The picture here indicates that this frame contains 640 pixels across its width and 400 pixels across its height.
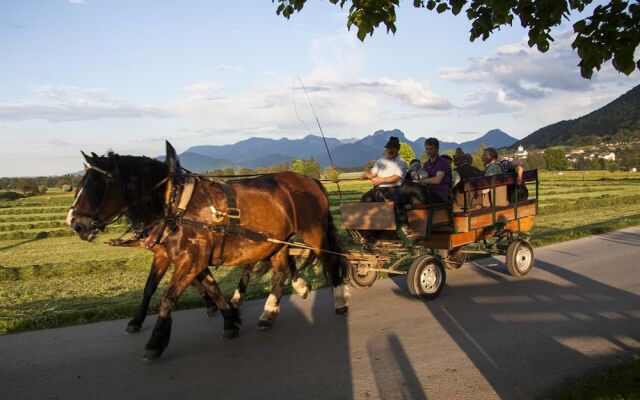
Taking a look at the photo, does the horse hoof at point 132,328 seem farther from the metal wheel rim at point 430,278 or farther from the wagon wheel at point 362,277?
the metal wheel rim at point 430,278

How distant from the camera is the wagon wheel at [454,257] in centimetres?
918

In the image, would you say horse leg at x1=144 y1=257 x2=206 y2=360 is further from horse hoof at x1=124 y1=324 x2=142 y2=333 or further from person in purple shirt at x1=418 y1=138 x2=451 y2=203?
person in purple shirt at x1=418 y1=138 x2=451 y2=203

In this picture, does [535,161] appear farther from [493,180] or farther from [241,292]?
[241,292]

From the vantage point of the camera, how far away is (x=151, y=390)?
4488 mm

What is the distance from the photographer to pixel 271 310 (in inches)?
252

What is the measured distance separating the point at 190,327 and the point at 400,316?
2.68 m

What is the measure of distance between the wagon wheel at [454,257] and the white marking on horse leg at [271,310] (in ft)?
11.7

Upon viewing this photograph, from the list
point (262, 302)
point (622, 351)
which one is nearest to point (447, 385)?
point (622, 351)

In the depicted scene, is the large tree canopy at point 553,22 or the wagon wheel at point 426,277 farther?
the wagon wheel at point 426,277

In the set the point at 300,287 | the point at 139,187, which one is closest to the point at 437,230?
the point at 300,287

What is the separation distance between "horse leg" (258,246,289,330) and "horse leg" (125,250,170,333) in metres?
1.32

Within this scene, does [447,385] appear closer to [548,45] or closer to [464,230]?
[548,45]

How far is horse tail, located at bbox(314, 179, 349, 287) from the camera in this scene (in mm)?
7066

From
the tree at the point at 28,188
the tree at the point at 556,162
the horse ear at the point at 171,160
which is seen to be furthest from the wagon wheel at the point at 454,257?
the tree at the point at 556,162
